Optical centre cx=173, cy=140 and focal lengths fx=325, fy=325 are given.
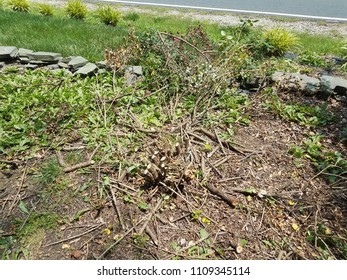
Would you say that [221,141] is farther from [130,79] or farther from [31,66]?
[31,66]

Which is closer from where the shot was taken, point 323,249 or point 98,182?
point 323,249

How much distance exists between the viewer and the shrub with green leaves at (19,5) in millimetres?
7438

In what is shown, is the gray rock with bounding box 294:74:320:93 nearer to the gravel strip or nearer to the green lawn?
the green lawn

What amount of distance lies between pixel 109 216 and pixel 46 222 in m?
0.46

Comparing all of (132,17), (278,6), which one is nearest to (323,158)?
(132,17)

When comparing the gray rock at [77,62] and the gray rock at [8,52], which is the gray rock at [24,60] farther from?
the gray rock at [77,62]

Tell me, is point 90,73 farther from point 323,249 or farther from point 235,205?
point 323,249

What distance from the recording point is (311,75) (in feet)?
14.9

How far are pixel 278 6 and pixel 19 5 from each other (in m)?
6.39

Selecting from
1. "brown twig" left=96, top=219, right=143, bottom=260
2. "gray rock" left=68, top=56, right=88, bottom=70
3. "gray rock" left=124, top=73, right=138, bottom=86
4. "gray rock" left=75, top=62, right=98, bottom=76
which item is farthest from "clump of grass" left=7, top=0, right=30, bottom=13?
"brown twig" left=96, top=219, right=143, bottom=260

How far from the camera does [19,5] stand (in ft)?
24.5

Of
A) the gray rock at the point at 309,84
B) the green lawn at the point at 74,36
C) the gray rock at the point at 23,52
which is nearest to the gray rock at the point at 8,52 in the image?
the gray rock at the point at 23,52
